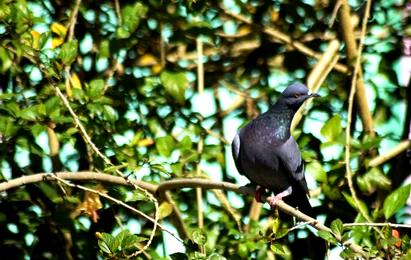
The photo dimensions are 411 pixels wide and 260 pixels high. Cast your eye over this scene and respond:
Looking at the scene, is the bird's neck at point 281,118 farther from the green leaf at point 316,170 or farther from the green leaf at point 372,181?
the green leaf at point 372,181

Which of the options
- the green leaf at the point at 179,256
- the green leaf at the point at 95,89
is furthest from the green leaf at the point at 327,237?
the green leaf at the point at 95,89

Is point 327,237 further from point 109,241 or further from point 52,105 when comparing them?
point 52,105

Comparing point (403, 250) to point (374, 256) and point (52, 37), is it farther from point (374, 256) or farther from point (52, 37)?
point (52, 37)

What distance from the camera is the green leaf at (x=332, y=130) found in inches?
213

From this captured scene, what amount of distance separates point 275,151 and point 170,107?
101cm

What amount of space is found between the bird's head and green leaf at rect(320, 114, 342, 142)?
0.83 feet

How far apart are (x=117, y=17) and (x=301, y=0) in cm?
111

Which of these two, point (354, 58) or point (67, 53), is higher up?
point (67, 53)

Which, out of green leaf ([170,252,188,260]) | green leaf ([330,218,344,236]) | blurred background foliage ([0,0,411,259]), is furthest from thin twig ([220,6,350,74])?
green leaf ([330,218,344,236])

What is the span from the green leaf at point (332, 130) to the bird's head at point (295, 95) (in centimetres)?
25

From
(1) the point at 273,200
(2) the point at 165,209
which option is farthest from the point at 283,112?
(2) the point at 165,209

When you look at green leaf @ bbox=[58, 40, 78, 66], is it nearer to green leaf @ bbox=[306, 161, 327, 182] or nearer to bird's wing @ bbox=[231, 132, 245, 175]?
bird's wing @ bbox=[231, 132, 245, 175]

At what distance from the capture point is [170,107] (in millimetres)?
5961

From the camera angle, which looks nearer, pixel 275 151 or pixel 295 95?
pixel 275 151
